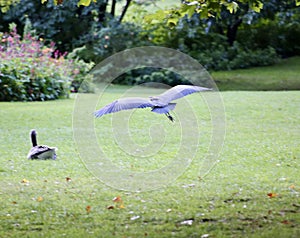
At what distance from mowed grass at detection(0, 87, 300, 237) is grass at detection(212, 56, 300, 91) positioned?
802cm

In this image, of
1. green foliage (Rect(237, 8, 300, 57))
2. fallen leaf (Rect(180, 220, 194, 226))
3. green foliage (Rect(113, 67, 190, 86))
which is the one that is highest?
green foliage (Rect(237, 8, 300, 57))

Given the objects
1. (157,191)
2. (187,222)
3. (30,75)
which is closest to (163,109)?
(187,222)

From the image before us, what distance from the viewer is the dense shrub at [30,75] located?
1460 cm

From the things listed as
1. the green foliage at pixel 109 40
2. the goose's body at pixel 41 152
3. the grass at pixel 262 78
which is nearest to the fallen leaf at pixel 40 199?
the goose's body at pixel 41 152

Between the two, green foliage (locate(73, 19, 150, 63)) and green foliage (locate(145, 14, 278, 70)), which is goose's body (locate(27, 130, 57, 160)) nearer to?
green foliage (locate(73, 19, 150, 63))

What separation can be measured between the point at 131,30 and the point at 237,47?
4.20 m

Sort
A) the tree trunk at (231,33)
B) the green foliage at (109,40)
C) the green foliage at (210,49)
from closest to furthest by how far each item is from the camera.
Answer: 1. the green foliage at (109,40)
2. the green foliage at (210,49)
3. the tree trunk at (231,33)

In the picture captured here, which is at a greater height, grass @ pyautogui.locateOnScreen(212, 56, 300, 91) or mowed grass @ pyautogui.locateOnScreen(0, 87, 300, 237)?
grass @ pyautogui.locateOnScreen(212, 56, 300, 91)

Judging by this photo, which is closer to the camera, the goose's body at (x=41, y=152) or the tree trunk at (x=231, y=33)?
the goose's body at (x=41, y=152)

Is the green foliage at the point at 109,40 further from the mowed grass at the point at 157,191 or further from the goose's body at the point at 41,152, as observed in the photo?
the goose's body at the point at 41,152

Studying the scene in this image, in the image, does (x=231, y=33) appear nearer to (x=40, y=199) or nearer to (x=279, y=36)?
(x=279, y=36)

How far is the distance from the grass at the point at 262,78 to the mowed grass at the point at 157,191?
8.02 metres

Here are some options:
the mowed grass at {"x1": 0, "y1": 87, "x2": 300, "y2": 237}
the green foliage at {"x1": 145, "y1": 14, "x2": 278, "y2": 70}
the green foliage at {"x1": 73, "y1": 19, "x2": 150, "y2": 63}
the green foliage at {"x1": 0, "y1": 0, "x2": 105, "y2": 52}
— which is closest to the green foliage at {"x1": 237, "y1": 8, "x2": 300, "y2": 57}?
the green foliage at {"x1": 145, "y1": 14, "x2": 278, "y2": 70}

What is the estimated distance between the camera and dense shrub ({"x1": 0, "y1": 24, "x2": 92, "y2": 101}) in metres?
14.6
